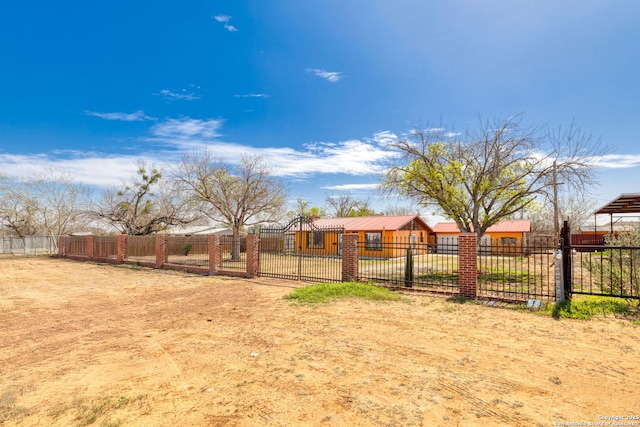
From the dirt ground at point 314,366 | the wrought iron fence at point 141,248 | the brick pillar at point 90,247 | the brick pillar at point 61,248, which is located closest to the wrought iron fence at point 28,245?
the brick pillar at point 61,248

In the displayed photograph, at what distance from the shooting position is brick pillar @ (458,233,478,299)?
10203 millimetres

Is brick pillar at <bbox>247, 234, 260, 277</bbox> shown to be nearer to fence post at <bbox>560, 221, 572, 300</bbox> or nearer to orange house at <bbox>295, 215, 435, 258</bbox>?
fence post at <bbox>560, 221, 572, 300</bbox>

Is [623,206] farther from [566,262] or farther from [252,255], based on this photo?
[252,255]

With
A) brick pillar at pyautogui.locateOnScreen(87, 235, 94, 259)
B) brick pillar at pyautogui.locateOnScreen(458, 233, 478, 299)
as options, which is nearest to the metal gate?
brick pillar at pyautogui.locateOnScreen(458, 233, 478, 299)

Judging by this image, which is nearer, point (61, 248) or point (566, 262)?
point (566, 262)

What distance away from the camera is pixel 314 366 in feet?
17.1

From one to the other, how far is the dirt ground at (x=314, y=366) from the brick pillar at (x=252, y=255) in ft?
20.4

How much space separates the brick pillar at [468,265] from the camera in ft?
33.5

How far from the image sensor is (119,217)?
33781mm

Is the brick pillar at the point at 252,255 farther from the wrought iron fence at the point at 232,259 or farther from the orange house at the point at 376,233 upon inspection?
the orange house at the point at 376,233

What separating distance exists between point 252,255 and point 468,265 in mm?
9111

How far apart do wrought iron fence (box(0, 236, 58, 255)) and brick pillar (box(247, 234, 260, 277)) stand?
27.2 meters

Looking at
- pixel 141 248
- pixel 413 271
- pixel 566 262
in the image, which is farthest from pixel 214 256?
pixel 566 262

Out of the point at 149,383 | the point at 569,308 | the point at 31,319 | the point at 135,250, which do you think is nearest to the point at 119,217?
the point at 135,250
